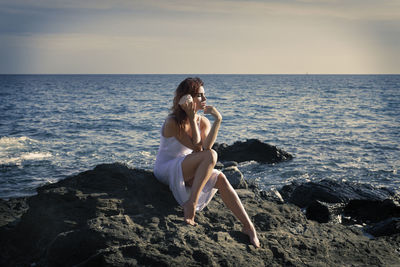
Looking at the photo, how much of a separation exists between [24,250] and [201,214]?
2579mm

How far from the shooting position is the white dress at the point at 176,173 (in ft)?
15.9

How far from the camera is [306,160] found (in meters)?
14.0

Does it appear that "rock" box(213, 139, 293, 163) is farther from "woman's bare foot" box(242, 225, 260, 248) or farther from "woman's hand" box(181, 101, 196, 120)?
"woman's bare foot" box(242, 225, 260, 248)

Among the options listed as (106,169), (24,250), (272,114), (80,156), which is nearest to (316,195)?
(106,169)

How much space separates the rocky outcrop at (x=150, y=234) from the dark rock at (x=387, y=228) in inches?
25.9

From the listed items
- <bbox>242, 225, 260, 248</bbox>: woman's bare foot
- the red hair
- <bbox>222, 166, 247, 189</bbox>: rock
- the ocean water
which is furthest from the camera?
the ocean water

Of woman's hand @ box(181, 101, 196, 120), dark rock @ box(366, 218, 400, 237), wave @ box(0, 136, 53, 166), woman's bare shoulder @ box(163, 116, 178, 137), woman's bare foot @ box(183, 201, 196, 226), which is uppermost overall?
woman's hand @ box(181, 101, 196, 120)

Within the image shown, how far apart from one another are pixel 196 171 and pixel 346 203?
5470 millimetres

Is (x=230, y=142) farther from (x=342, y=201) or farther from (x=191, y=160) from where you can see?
(x=191, y=160)

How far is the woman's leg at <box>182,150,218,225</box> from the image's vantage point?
4.60m

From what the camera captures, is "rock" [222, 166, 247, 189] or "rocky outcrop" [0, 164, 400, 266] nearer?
"rocky outcrop" [0, 164, 400, 266]

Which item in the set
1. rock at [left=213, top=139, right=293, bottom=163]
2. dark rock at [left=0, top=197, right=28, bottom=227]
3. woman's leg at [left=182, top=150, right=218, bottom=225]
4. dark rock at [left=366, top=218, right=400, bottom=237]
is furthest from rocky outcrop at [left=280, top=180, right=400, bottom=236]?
dark rock at [left=0, top=197, right=28, bottom=227]

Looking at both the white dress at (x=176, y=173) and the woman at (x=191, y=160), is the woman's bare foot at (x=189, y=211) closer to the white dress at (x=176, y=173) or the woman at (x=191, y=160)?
the woman at (x=191, y=160)

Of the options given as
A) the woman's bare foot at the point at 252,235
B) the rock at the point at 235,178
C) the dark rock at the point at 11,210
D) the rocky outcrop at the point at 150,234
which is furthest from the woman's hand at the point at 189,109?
the dark rock at the point at 11,210
